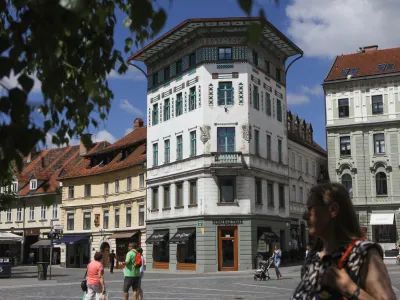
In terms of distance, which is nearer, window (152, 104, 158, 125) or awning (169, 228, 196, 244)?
awning (169, 228, 196, 244)

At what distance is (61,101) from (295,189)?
161ft

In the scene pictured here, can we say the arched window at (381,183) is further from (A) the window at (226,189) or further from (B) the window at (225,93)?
(B) the window at (225,93)

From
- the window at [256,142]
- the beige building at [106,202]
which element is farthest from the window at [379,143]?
the beige building at [106,202]

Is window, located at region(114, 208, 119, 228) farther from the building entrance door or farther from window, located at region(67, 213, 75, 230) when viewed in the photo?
the building entrance door

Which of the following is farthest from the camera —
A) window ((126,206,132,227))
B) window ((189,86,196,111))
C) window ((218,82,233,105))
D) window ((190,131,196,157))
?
window ((126,206,132,227))

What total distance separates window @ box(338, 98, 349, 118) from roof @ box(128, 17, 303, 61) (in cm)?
580

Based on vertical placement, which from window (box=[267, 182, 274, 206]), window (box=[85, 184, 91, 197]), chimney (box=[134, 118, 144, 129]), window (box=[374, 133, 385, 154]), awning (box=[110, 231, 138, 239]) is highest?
chimney (box=[134, 118, 144, 129])

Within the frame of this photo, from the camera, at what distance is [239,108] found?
41812 mm

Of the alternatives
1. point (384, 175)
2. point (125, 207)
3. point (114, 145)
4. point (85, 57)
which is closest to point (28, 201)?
point (114, 145)

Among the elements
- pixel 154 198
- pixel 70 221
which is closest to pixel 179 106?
pixel 154 198

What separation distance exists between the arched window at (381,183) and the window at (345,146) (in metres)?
3.19

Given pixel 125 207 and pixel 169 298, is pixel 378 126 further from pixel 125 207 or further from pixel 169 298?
pixel 169 298

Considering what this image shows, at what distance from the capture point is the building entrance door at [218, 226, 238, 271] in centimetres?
4034

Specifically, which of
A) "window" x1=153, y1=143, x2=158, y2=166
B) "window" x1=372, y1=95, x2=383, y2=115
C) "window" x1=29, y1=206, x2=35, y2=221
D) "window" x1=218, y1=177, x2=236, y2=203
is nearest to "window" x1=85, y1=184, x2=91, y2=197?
"window" x1=29, y1=206, x2=35, y2=221
